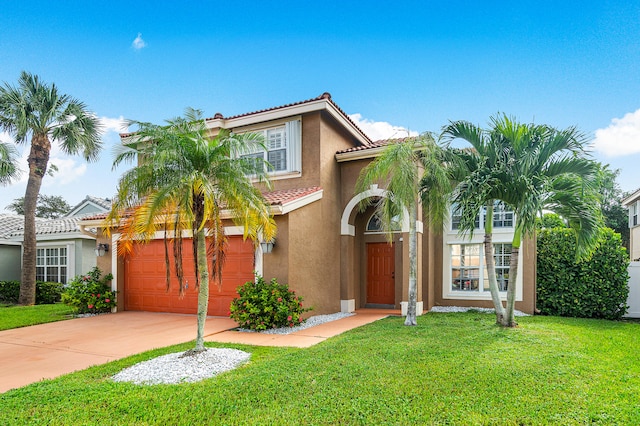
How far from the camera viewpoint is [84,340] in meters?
8.93

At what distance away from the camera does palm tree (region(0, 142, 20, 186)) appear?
15645 mm

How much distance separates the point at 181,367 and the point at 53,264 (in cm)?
1653

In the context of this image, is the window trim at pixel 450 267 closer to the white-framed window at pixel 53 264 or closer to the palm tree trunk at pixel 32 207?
the palm tree trunk at pixel 32 207

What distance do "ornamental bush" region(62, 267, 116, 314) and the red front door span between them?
894cm

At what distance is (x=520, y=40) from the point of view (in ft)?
42.4

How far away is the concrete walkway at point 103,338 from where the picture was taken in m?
6.89

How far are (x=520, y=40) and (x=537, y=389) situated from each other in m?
11.9

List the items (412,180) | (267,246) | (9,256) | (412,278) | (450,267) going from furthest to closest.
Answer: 1. (9,256)
2. (450,267)
3. (267,246)
4. (412,278)
5. (412,180)

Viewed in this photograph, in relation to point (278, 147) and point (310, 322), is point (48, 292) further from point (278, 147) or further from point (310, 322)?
point (310, 322)

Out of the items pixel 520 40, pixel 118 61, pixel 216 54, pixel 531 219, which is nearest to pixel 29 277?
pixel 118 61

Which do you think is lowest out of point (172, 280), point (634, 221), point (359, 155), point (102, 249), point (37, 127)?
point (172, 280)

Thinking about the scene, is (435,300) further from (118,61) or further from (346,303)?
(118,61)

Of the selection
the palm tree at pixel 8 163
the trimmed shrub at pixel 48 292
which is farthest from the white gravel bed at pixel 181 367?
the palm tree at pixel 8 163

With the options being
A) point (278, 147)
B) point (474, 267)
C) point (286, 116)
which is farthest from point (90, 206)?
point (474, 267)
